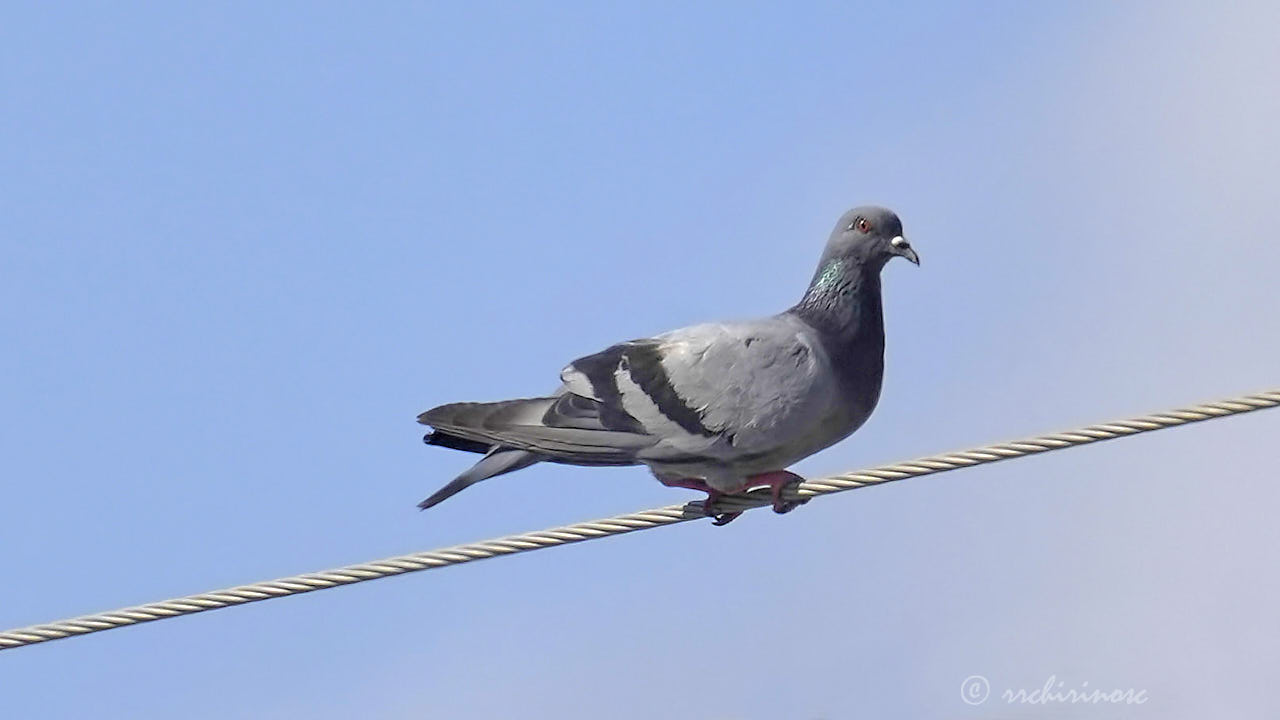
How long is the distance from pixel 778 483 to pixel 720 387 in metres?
0.48

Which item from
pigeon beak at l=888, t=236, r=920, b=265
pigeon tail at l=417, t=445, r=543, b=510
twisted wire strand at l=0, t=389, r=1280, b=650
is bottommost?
twisted wire strand at l=0, t=389, r=1280, b=650

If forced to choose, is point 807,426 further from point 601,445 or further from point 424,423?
point 424,423

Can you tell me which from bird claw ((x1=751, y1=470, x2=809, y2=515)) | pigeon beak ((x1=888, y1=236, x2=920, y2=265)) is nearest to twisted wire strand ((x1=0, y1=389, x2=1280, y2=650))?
bird claw ((x1=751, y1=470, x2=809, y2=515))

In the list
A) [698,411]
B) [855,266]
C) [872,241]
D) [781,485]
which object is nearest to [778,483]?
[781,485]

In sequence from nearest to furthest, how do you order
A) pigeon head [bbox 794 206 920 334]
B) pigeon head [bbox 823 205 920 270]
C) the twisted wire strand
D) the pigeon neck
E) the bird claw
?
the twisted wire strand, the bird claw, the pigeon neck, pigeon head [bbox 794 206 920 334], pigeon head [bbox 823 205 920 270]

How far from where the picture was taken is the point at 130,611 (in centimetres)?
702

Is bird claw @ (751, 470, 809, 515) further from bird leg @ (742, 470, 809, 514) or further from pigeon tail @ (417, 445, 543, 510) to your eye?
pigeon tail @ (417, 445, 543, 510)

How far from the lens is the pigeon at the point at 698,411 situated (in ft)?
27.9

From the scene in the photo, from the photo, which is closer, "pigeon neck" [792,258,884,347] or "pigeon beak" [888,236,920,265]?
"pigeon neck" [792,258,884,347]

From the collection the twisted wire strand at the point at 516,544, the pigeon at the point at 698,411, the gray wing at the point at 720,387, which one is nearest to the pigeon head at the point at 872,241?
the pigeon at the point at 698,411

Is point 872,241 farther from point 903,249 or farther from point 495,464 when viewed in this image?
point 495,464

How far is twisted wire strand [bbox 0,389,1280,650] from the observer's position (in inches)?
274

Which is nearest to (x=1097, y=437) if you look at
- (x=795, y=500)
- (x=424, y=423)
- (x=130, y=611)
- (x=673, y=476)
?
(x=795, y=500)

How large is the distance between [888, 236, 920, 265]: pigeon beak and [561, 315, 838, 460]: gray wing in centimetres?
67
